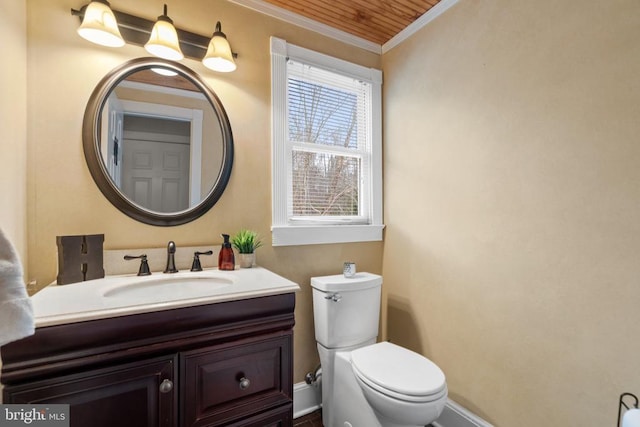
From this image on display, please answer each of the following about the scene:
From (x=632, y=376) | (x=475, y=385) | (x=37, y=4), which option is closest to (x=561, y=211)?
(x=632, y=376)

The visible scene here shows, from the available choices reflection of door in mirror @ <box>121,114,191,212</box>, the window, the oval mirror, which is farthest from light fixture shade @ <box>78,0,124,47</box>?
the window

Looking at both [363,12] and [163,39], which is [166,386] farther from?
[363,12]

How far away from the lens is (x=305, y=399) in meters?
1.82

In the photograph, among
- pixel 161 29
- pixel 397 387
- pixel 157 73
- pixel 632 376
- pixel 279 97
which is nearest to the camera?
pixel 632 376

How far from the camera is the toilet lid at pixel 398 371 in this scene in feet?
3.92

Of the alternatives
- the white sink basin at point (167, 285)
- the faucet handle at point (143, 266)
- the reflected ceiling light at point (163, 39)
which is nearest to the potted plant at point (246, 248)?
the white sink basin at point (167, 285)

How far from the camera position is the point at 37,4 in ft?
4.15

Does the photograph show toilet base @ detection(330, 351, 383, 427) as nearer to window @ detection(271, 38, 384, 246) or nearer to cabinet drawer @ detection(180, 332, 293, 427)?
cabinet drawer @ detection(180, 332, 293, 427)

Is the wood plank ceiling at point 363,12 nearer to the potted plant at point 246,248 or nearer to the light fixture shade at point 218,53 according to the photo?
the light fixture shade at point 218,53

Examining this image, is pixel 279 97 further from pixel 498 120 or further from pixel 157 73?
pixel 498 120

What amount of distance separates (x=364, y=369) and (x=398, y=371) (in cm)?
15

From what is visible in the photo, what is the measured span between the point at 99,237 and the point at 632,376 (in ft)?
6.94

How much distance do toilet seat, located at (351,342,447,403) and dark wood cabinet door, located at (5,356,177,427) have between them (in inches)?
30.3

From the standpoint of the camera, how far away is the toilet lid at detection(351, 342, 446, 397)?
120 centimetres
